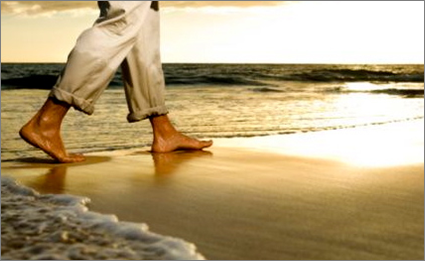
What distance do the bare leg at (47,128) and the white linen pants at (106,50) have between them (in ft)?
0.18

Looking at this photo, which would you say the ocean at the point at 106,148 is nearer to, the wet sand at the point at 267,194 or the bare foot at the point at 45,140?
the wet sand at the point at 267,194

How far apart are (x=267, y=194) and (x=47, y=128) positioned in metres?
1.07

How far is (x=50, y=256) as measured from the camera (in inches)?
56.7

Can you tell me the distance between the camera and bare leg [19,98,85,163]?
271cm

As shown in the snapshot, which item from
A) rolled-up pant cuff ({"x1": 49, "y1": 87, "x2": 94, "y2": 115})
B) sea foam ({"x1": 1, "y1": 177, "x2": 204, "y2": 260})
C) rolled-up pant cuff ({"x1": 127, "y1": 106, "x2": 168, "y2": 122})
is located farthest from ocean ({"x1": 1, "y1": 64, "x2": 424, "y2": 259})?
rolled-up pant cuff ({"x1": 127, "y1": 106, "x2": 168, "y2": 122})

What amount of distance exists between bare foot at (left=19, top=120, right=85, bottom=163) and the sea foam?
74 centimetres

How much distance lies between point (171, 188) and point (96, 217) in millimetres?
470

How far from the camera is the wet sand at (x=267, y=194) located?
1.55m

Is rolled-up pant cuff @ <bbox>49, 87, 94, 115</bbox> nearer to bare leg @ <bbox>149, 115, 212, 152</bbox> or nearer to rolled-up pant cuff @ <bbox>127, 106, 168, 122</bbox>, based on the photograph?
rolled-up pant cuff @ <bbox>127, 106, 168, 122</bbox>

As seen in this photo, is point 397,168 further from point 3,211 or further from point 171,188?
point 3,211

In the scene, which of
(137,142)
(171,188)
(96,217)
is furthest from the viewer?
(137,142)

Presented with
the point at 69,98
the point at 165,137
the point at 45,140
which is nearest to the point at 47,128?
the point at 45,140

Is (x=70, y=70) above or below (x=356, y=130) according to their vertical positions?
above

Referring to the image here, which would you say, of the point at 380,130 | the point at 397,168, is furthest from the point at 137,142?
the point at 397,168
